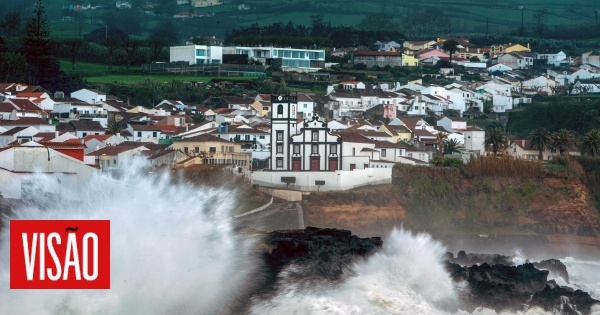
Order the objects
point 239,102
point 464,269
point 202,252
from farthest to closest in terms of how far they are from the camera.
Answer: point 239,102 < point 464,269 < point 202,252

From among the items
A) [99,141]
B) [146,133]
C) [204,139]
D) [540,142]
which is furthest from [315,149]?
[540,142]

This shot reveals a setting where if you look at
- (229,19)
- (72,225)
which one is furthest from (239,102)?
(229,19)

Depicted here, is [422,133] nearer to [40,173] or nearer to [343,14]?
[40,173]

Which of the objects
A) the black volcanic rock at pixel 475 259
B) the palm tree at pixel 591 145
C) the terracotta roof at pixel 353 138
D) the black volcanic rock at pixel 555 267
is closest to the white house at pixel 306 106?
the terracotta roof at pixel 353 138

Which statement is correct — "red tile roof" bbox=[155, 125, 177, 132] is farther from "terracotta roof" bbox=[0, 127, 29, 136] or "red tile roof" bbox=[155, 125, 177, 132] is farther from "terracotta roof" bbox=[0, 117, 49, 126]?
"terracotta roof" bbox=[0, 127, 29, 136]

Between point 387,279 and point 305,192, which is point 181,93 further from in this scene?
point 387,279

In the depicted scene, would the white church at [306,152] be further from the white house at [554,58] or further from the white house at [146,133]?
the white house at [554,58]

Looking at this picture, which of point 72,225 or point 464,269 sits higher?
point 72,225
